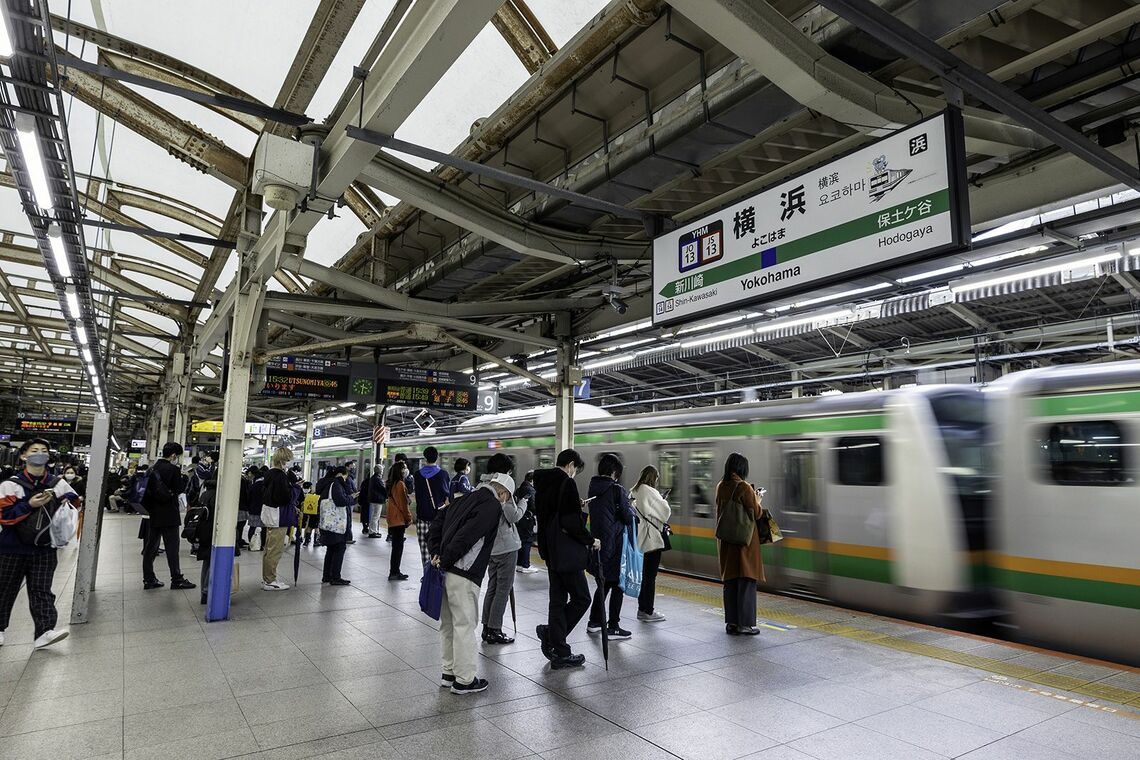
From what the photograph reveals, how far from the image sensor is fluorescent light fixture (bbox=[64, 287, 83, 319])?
802 cm

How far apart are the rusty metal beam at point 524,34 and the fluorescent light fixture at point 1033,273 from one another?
510 cm

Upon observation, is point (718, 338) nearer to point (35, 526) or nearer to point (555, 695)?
point (555, 695)

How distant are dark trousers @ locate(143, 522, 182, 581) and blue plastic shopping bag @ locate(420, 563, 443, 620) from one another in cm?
Answer: 489

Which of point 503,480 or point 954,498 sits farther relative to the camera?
point 954,498

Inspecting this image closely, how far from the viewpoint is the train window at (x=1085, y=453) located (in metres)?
5.00

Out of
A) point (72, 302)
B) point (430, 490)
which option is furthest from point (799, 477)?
point (72, 302)

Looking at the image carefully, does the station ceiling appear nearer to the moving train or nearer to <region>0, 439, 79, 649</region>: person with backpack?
the moving train

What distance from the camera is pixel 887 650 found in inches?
211

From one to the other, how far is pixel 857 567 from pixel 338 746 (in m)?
5.47

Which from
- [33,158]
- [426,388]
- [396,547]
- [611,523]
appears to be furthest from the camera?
[426,388]

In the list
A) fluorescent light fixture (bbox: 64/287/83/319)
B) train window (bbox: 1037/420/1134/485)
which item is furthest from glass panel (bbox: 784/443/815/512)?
fluorescent light fixture (bbox: 64/287/83/319)

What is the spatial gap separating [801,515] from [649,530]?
2315mm

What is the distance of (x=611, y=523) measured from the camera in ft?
18.9

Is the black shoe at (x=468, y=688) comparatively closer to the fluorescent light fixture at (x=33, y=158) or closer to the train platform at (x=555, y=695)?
the train platform at (x=555, y=695)
